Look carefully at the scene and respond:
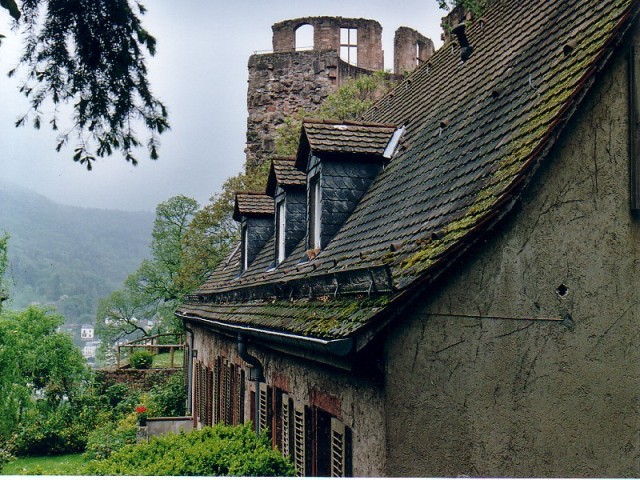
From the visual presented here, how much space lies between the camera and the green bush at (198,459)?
21.8 feet

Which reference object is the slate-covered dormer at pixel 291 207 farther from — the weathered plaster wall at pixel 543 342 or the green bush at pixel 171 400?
the green bush at pixel 171 400

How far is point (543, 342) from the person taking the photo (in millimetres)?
5445

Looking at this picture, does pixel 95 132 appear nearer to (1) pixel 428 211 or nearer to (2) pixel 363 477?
(1) pixel 428 211

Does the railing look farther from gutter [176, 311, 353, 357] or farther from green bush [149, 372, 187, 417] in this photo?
gutter [176, 311, 353, 357]

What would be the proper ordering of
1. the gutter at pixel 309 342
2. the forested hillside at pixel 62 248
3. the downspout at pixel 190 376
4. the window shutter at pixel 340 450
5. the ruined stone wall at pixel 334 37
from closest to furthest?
1. the gutter at pixel 309 342
2. the window shutter at pixel 340 450
3. the forested hillside at pixel 62 248
4. the ruined stone wall at pixel 334 37
5. the downspout at pixel 190 376

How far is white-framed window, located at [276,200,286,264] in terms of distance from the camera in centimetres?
1203

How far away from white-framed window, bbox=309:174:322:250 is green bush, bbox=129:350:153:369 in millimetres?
18532

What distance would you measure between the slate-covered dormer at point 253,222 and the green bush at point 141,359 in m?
12.9

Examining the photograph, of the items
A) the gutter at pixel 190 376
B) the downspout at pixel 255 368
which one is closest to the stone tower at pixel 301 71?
the gutter at pixel 190 376

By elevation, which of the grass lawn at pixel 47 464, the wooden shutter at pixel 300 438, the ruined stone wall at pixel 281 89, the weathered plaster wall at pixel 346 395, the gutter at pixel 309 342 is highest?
the ruined stone wall at pixel 281 89

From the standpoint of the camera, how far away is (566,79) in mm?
5723

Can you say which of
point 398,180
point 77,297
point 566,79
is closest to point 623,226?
point 566,79

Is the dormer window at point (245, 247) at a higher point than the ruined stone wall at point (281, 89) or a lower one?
lower

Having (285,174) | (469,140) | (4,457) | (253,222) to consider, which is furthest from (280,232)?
(469,140)
